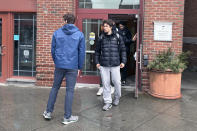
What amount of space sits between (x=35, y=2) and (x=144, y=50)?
3.27 meters

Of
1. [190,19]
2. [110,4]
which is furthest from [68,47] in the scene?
[190,19]

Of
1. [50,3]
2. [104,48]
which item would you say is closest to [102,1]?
[50,3]

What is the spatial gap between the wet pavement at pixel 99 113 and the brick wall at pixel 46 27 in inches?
23.7

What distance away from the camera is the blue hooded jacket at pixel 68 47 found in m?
3.80

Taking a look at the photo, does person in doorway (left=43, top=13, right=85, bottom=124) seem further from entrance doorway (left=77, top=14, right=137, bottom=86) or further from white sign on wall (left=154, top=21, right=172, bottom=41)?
white sign on wall (left=154, top=21, right=172, bottom=41)

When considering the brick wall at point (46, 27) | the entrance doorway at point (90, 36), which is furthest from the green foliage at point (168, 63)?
the brick wall at point (46, 27)

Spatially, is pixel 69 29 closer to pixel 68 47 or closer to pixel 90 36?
pixel 68 47

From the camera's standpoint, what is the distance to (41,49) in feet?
20.7

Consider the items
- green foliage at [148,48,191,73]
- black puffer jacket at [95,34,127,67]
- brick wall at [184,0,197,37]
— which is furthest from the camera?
brick wall at [184,0,197,37]

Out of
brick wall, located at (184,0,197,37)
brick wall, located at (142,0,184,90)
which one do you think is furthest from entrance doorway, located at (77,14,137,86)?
brick wall, located at (184,0,197,37)

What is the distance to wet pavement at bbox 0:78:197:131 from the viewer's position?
385 centimetres

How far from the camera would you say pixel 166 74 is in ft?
17.5

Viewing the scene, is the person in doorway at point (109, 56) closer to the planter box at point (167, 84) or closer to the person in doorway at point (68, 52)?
the person in doorway at point (68, 52)

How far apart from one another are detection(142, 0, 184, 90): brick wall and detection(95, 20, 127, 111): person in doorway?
1545 millimetres
